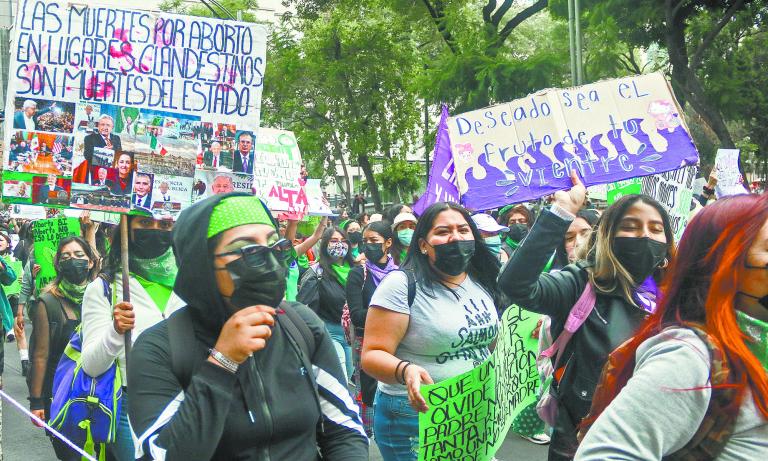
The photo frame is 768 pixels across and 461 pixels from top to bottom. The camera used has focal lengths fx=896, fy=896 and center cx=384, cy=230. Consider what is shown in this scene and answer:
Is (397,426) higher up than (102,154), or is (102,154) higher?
(102,154)

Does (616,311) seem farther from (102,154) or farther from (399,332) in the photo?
(102,154)

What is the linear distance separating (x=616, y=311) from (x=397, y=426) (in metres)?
1.21

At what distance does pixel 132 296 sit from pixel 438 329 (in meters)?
1.39

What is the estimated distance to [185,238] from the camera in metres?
2.43

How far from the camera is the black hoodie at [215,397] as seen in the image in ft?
7.25

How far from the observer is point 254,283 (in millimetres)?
2371

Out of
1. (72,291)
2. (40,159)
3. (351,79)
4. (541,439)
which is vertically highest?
(351,79)

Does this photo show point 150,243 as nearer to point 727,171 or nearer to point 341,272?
point 341,272

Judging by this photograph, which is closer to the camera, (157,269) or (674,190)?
(157,269)

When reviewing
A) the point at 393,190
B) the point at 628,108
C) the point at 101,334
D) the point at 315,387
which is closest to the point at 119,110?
the point at 101,334

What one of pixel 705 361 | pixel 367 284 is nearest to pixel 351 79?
pixel 367 284

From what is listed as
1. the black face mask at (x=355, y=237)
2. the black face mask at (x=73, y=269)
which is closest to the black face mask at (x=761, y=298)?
the black face mask at (x=73, y=269)

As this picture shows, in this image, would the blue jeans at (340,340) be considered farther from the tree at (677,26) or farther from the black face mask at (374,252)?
the tree at (677,26)

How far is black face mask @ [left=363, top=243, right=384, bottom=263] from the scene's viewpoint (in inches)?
303
